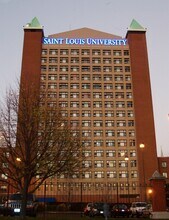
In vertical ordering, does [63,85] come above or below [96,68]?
below

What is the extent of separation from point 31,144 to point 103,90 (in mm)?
73012

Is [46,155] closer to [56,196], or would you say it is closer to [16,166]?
[16,166]

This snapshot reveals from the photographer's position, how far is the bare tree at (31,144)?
81.0 feet

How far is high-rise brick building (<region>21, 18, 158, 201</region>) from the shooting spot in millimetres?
87750

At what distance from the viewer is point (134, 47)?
98188mm

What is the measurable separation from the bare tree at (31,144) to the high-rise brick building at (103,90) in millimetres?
60153

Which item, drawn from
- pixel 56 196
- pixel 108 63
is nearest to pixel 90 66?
pixel 108 63

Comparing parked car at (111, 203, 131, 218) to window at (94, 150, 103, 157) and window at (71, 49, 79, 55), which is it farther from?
window at (71, 49, 79, 55)

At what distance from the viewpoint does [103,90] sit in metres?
96.7

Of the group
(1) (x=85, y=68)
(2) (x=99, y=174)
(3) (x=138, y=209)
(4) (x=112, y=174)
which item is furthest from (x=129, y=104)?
(3) (x=138, y=209)

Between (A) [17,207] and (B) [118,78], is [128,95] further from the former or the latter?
(A) [17,207]

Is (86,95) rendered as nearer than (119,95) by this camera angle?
No

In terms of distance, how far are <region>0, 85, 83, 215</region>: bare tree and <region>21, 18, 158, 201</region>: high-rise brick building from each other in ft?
197

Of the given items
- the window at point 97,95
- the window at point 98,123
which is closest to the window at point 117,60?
the window at point 97,95
